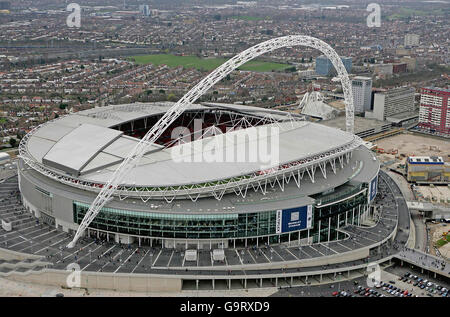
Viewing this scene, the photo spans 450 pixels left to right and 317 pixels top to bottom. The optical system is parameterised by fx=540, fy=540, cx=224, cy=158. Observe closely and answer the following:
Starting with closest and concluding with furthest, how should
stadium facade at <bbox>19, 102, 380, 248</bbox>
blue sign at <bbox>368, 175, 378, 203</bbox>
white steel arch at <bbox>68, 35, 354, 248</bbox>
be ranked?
white steel arch at <bbox>68, 35, 354, 248</bbox> → stadium facade at <bbox>19, 102, 380, 248</bbox> → blue sign at <bbox>368, 175, 378, 203</bbox>

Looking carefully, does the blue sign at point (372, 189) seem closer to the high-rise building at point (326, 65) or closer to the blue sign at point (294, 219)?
the blue sign at point (294, 219)

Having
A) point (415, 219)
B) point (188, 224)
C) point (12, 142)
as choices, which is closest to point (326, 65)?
point (12, 142)

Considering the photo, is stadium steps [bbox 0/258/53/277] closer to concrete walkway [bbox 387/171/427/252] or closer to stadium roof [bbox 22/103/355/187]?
stadium roof [bbox 22/103/355/187]

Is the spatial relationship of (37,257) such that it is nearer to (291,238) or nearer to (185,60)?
(291,238)

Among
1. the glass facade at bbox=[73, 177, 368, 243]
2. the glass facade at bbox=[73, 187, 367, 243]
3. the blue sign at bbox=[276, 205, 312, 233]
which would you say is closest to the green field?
the glass facade at bbox=[73, 177, 368, 243]

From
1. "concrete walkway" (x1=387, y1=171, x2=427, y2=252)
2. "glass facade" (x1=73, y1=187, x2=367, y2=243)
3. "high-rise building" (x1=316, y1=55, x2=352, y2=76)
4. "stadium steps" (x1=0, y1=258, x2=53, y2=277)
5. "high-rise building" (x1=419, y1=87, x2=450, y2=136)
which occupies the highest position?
"high-rise building" (x1=316, y1=55, x2=352, y2=76)

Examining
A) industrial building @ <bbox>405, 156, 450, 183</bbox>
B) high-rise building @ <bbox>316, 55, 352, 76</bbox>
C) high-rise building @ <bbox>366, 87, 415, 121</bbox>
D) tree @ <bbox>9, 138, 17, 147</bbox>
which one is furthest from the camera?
high-rise building @ <bbox>316, 55, 352, 76</bbox>

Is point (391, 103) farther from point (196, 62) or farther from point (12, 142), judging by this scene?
point (196, 62)

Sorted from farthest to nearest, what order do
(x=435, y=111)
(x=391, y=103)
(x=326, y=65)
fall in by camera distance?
(x=326, y=65), (x=391, y=103), (x=435, y=111)
